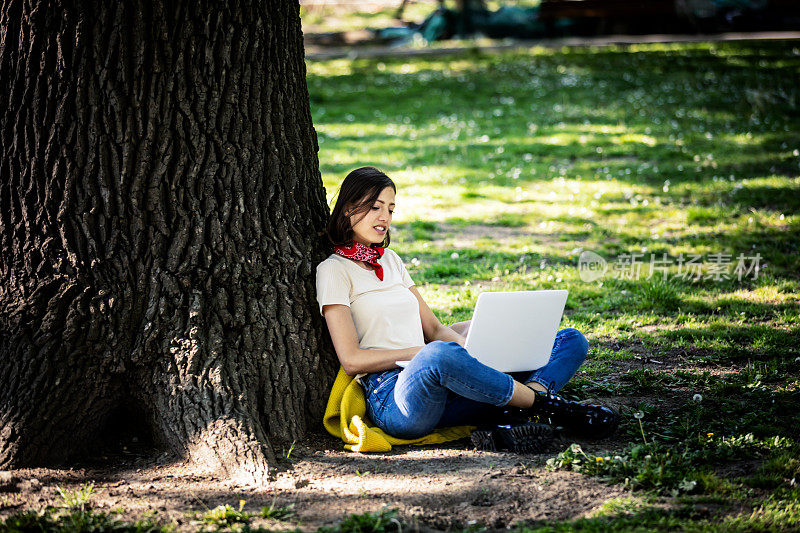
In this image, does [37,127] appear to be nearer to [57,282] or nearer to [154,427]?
[57,282]

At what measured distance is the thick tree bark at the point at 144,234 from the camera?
345 centimetres

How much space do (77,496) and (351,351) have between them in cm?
134

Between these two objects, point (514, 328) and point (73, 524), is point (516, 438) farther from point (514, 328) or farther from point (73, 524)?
point (73, 524)

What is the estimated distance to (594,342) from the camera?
212 inches

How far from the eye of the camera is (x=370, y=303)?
3.93 metres

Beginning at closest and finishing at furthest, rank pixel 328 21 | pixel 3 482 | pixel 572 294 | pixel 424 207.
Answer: pixel 3 482, pixel 572 294, pixel 424 207, pixel 328 21

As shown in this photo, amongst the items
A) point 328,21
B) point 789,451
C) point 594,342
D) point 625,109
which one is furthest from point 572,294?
point 328,21

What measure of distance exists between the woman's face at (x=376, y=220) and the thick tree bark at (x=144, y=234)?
1.48ft

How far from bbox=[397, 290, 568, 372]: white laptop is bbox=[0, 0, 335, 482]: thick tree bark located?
856 millimetres

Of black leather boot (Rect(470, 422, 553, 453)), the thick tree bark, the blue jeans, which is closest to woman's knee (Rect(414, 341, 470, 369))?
the blue jeans

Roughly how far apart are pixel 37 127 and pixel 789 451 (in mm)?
3726

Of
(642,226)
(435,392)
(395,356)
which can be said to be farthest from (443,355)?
(642,226)

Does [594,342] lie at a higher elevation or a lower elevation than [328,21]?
lower

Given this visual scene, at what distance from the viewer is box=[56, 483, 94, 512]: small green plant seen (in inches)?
120
